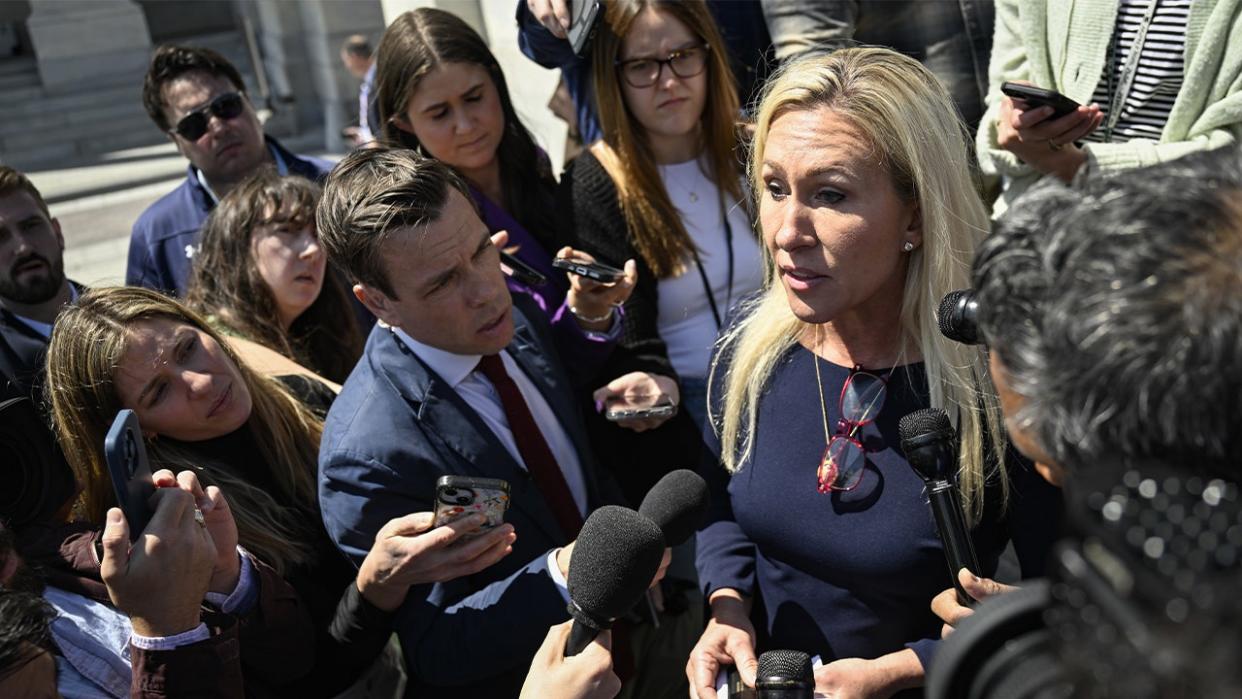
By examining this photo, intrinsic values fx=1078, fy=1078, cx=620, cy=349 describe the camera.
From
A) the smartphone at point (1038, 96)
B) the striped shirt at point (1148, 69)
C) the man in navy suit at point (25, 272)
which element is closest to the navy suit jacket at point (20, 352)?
the man in navy suit at point (25, 272)

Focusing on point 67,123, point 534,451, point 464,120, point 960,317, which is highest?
point 960,317

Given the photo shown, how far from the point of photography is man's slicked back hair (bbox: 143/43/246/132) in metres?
4.89

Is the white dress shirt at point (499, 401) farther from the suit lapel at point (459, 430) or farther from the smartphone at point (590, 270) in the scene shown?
the smartphone at point (590, 270)

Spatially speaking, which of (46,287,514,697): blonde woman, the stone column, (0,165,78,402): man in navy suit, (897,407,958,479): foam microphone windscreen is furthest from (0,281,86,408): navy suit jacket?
the stone column

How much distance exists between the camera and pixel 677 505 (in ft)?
7.41

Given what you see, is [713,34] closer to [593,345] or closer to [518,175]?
[518,175]

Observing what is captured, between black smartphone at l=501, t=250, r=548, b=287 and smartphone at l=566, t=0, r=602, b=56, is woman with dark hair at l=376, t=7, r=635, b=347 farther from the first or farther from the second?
smartphone at l=566, t=0, r=602, b=56

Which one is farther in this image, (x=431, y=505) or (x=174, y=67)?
(x=174, y=67)

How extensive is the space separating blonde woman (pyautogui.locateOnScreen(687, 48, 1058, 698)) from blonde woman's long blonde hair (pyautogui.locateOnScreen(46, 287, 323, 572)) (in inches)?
46.1

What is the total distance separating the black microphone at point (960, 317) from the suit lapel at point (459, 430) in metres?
1.24

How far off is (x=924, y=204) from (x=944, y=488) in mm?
709

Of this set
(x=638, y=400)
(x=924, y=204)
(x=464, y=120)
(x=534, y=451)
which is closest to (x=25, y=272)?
(x=464, y=120)

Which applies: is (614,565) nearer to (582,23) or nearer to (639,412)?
(639,412)

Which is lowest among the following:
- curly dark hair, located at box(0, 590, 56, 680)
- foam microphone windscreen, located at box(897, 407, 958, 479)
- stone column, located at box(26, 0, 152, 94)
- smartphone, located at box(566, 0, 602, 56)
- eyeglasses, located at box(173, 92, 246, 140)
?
stone column, located at box(26, 0, 152, 94)
